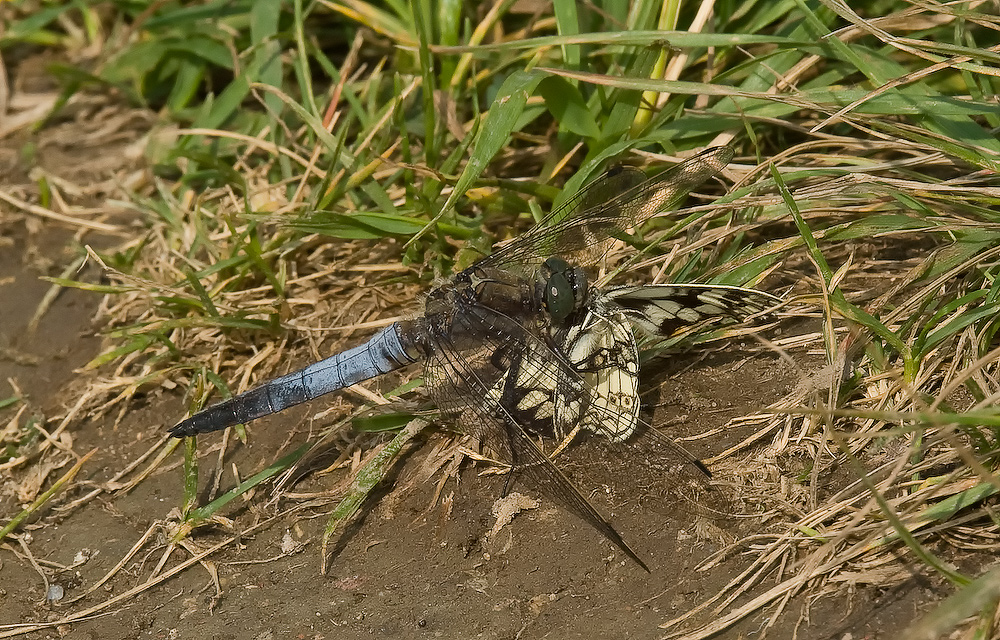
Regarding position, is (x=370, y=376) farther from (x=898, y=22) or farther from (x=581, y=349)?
(x=898, y=22)

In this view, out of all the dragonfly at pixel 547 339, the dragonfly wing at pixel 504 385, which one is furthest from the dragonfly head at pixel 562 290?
the dragonfly wing at pixel 504 385

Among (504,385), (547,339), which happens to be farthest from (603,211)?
(504,385)

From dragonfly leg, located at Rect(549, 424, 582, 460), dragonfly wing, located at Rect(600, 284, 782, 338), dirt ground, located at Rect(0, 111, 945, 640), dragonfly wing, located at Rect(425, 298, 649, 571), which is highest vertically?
dragonfly wing, located at Rect(600, 284, 782, 338)

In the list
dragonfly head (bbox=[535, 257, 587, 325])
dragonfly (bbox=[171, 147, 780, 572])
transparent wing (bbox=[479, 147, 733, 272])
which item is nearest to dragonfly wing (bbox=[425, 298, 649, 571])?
dragonfly (bbox=[171, 147, 780, 572])

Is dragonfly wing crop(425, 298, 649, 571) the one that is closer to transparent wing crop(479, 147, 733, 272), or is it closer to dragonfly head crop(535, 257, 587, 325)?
dragonfly head crop(535, 257, 587, 325)

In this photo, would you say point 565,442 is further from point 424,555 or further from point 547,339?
point 424,555

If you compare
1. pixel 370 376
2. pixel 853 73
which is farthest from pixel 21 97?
pixel 853 73
